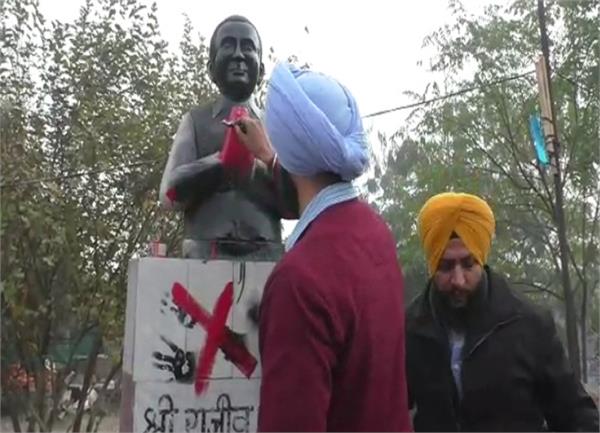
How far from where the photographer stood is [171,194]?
2566mm

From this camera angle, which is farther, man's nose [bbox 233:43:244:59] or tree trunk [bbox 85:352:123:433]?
tree trunk [bbox 85:352:123:433]

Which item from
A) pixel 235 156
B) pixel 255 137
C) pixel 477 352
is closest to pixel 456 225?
pixel 477 352

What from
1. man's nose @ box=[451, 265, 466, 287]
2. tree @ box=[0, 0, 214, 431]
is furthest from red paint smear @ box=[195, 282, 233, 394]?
tree @ box=[0, 0, 214, 431]

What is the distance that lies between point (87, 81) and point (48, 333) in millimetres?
2226

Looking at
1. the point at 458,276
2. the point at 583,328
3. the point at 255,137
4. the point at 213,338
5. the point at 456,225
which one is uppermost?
the point at 583,328

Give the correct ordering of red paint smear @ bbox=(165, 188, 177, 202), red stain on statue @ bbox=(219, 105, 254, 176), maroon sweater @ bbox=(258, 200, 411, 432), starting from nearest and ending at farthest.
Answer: maroon sweater @ bbox=(258, 200, 411, 432) → red stain on statue @ bbox=(219, 105, 254, 176) → red paint smear @ bbox=(165, 188, 177, 202)

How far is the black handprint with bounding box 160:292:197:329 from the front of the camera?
2.34 meters

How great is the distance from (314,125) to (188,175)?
3.79 ft

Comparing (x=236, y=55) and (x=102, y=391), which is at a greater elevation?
(x=236, y=55)

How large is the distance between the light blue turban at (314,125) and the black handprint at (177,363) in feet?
3.29

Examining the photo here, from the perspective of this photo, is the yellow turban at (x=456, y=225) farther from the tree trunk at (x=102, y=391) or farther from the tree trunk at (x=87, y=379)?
the tree trunk at (x=102, y=391)

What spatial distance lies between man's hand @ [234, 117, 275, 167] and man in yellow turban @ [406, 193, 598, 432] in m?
0.45

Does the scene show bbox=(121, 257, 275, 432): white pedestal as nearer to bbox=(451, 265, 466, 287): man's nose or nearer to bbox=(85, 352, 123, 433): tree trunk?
Answer: bbox=(451, 265, 466, 287): man's nose

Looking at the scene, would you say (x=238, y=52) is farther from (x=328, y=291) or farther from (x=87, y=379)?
(x=87, y=379)
